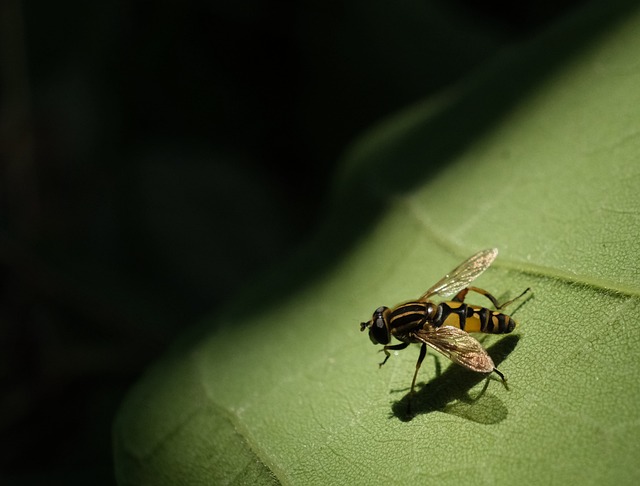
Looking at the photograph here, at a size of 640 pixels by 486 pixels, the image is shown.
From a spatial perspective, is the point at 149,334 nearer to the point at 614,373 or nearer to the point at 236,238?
the point at 236,238

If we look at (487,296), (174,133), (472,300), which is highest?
(487,296)

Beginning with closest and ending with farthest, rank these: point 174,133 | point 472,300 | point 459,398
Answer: point 459,398, point 472,300, point 174,133

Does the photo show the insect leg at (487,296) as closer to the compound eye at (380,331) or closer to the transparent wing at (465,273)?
the transparent wing at (465,273)

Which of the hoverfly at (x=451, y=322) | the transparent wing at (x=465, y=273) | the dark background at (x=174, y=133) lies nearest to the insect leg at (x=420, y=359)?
the hoverfly at (x=451, y=322)

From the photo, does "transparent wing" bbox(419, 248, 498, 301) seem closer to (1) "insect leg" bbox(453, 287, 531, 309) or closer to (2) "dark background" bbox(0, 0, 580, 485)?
(1) "insect leg" bbox(453, 287, 531, 309)

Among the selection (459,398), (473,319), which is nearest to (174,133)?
(473,319)

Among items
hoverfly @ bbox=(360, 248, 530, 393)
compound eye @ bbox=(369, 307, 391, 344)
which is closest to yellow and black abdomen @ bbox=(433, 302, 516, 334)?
hoverfly @ bbox=(360, 248, 530, 393)

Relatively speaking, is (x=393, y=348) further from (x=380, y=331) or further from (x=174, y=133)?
(x=174, y=133)
